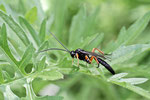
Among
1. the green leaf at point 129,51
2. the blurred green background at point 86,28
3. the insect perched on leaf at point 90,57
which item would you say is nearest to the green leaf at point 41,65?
the blurred green background at point 86,28

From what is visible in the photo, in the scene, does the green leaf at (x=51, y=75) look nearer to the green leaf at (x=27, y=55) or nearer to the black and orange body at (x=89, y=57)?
the green leaf at (x=27, y=55)

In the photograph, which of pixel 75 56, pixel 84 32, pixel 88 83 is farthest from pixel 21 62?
pixel 88 83

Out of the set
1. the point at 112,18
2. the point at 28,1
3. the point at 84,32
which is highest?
the point at 112,18

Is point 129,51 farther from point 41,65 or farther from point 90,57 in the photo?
point 41,65

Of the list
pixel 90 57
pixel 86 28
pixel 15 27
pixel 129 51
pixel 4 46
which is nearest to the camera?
pixel 4 46

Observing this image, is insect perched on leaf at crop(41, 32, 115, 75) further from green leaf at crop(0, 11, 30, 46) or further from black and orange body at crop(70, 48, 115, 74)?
green leaf at crop(0, 11, 30, 46)

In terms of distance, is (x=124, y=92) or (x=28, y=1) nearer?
(x=28, y=1)

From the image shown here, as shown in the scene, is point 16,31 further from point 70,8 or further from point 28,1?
point 70,8

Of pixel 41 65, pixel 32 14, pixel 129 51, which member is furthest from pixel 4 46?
pixel 129 51
